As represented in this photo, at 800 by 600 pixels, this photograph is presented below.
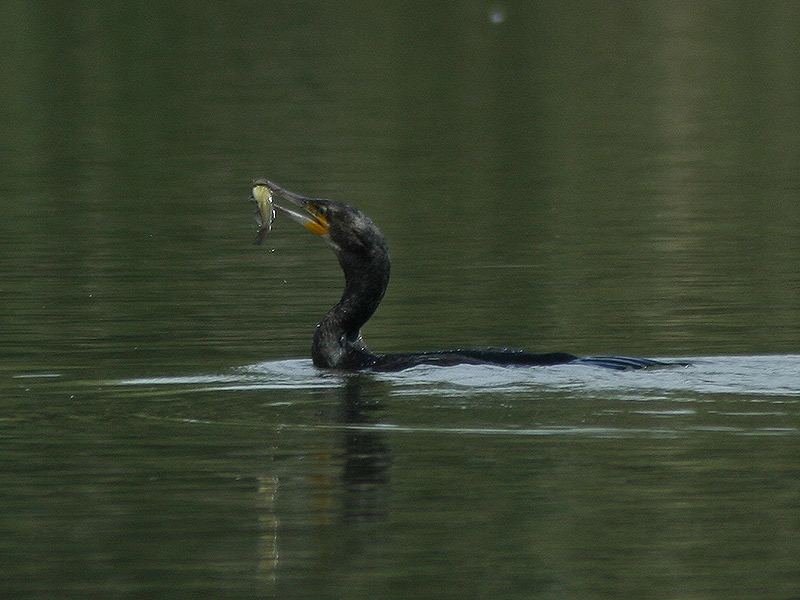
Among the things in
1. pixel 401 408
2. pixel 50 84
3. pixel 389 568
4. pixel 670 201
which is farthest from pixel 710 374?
pixel 50 84

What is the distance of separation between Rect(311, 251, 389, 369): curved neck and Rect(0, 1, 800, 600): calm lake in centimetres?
24

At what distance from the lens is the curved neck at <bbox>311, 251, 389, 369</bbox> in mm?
13570

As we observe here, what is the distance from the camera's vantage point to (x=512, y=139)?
32.0m

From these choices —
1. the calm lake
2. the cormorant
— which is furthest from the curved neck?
the calm lake

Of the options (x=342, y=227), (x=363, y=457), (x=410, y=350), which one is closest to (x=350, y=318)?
(x=342, y=227)

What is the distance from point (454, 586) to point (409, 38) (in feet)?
160

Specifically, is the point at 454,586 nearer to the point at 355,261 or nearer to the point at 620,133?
the point at 355,261

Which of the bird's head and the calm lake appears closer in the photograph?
the calm lake

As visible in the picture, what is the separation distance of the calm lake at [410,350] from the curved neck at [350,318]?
245 millimetres

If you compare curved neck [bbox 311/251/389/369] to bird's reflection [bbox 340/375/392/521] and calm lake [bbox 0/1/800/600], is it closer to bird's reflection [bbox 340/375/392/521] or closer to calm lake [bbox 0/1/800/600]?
calm lake [bbox 0/1/800/600]

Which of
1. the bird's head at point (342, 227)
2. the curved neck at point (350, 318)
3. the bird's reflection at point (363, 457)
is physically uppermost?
the bird's head at point (342, 227)

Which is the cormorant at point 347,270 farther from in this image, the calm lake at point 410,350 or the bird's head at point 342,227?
the calm lake at point 410,350

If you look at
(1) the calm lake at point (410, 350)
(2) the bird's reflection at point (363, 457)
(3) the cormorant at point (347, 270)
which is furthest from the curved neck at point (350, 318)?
(2) the bird's reflection at point (363, 457)

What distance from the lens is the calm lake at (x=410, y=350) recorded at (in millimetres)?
8914
